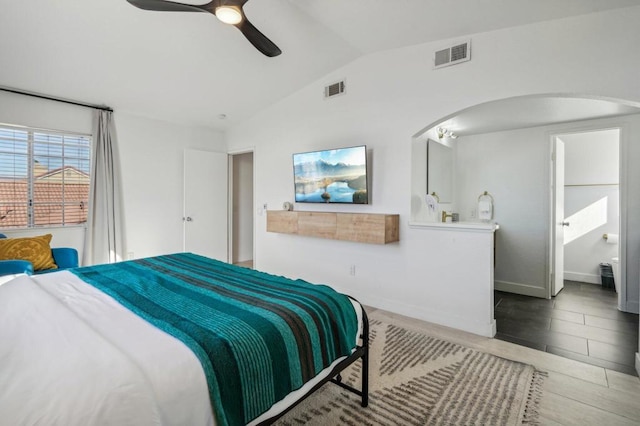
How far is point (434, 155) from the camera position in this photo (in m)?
3.96

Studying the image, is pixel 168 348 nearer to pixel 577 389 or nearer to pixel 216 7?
pixel 216 7

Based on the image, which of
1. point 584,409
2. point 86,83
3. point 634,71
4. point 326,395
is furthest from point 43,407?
point 86,83

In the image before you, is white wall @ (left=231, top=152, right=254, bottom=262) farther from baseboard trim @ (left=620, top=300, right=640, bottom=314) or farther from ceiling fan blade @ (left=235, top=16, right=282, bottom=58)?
baseboard trim @ (left=620, top=300, right=640, bottom=314)

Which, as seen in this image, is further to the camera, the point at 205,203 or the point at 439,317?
the point at 205,203

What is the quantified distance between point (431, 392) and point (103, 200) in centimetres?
435

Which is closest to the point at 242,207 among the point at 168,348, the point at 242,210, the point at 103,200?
the point at 242,210

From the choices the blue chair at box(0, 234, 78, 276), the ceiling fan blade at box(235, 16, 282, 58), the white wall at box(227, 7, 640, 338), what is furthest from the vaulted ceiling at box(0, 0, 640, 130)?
the blue chair at box(0, 234, 78, 276)

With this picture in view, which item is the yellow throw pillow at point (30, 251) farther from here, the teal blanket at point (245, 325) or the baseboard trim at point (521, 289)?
the baseboard trim at point (521, 289)

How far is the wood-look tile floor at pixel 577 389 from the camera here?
1780mm

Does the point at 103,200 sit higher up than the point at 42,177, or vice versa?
→ the point at 42,177

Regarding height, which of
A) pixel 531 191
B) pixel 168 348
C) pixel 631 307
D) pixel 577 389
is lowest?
pixel 577 389

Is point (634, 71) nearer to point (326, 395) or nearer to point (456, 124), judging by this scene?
point (456, 124)

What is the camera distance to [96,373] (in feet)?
3.13

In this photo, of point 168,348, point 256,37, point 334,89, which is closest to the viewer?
point 168,348
